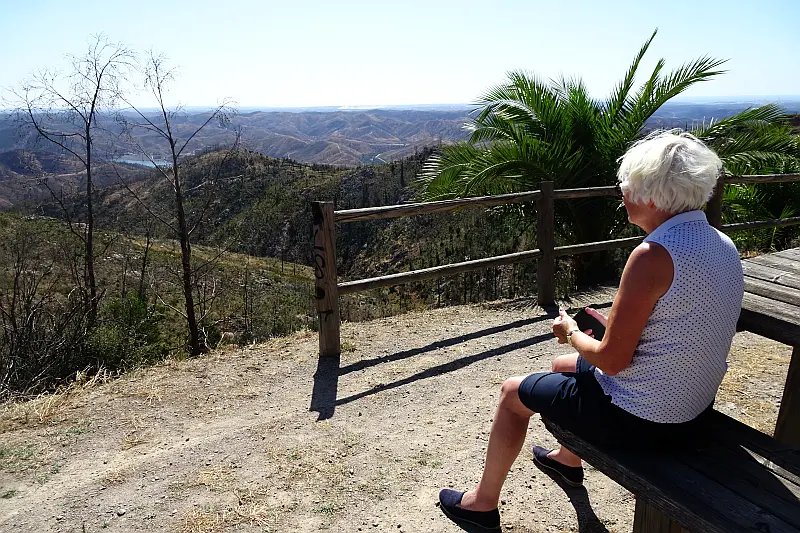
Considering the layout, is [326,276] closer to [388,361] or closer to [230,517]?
[388,361]

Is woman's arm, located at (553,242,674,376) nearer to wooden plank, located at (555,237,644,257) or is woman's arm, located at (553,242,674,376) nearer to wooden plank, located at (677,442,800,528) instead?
wooden plank, located at (677,442,800,528)

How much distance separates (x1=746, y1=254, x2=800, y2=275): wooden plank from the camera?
267 cm

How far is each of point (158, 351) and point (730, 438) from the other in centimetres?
636

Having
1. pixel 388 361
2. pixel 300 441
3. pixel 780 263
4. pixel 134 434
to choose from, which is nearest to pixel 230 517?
pixel 300 441

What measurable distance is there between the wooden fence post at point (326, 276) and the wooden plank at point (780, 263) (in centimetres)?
271

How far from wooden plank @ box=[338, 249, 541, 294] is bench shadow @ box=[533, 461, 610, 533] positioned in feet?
7.04

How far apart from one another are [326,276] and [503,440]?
2.44 m

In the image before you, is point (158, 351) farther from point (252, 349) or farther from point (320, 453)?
point (320, 453)

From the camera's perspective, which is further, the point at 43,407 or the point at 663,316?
the point at 43,407

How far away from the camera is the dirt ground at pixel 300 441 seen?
105 inches

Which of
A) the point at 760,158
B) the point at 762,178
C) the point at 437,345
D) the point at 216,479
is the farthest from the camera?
the point at 760,158

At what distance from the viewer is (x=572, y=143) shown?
6.86m

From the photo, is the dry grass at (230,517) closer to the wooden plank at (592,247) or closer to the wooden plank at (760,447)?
the wooden plank at (760,447)

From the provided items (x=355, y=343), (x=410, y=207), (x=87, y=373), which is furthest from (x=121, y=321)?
(x=410, y=207)
